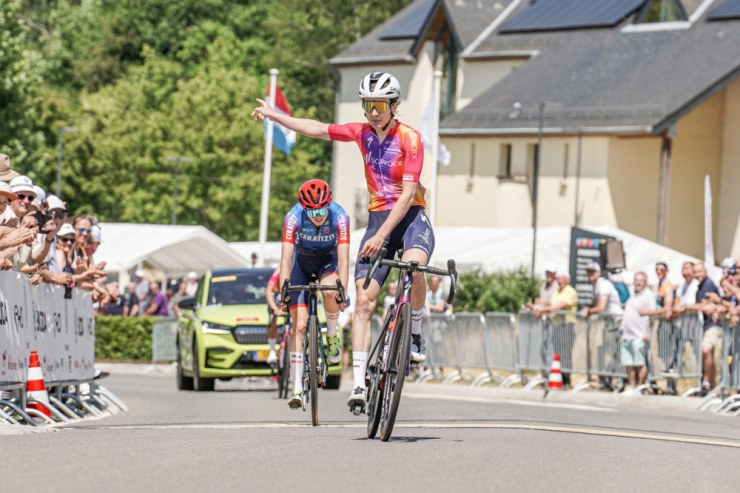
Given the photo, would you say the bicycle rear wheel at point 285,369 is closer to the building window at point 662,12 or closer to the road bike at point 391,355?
the road bike at point 391,355

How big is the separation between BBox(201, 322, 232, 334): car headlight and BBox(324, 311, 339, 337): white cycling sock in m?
8.86

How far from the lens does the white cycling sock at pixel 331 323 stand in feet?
43.3

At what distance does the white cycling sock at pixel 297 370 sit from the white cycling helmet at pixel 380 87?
2.76 m

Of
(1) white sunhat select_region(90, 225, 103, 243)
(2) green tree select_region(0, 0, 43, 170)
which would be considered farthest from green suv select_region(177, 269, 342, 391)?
(2) green tree select_region(0, 0, 43, 170)

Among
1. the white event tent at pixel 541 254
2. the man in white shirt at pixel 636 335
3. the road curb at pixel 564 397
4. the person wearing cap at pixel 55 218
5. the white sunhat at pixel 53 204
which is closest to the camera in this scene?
the person wearing cap at pixel 55 218

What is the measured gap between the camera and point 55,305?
15.3 meters

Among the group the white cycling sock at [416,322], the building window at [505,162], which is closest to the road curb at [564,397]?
the white cycling sock at [416,322]

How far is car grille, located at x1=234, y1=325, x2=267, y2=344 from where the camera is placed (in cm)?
2212

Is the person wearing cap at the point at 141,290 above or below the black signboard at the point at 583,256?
below

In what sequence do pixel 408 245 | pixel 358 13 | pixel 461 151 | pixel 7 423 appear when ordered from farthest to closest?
pixel 358 13 → pixel 461 151 → pixel 7 423 → pixel 408 245

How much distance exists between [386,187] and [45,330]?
4.99 m

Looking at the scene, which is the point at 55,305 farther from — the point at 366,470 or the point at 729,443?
the point at 366,470

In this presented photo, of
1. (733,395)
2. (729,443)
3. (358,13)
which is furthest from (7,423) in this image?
(358,13)

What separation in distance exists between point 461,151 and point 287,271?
41.9m
